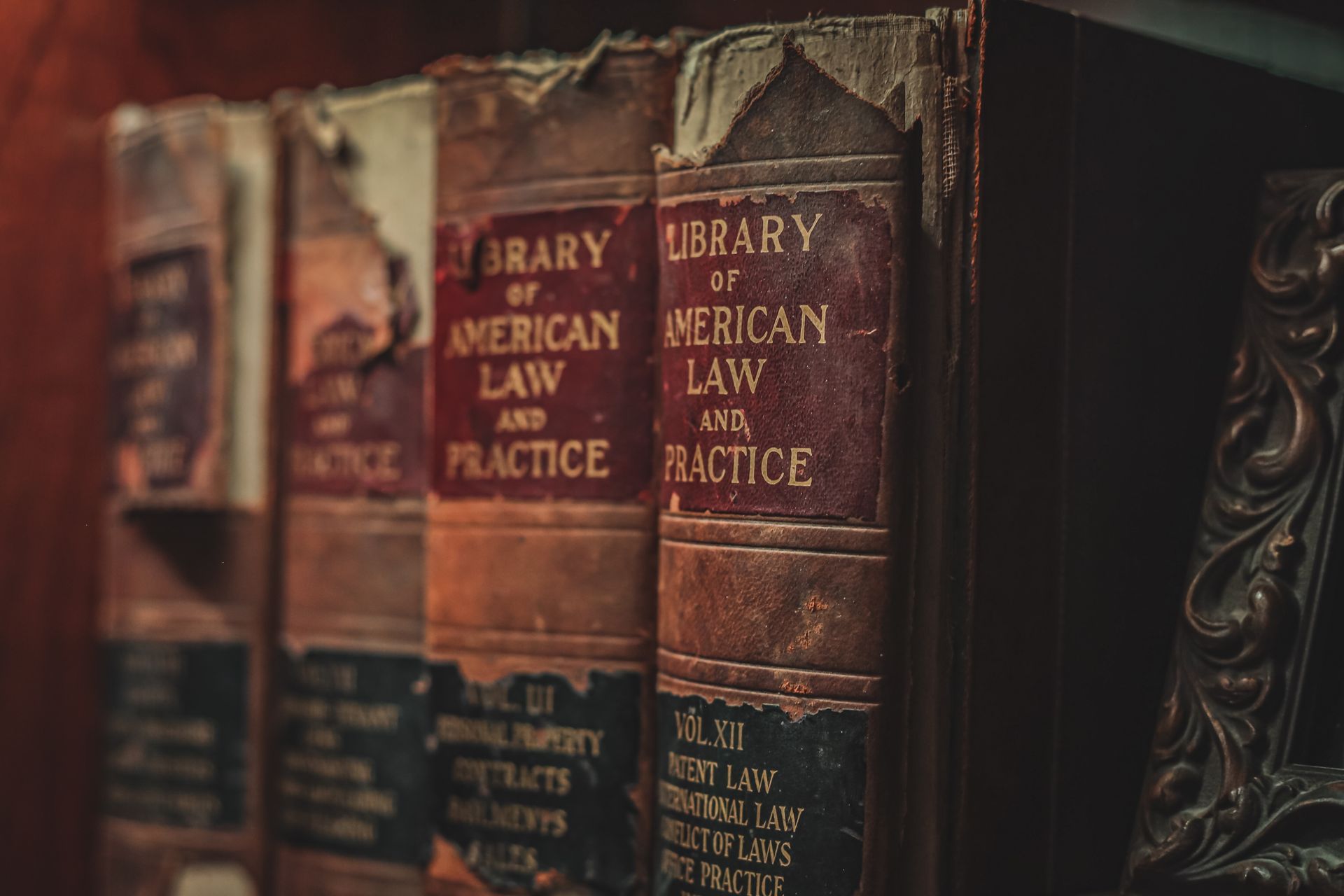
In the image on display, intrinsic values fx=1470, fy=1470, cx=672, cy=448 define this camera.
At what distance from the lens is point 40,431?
4.01 ft

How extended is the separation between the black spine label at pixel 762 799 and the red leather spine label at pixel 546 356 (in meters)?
0.15

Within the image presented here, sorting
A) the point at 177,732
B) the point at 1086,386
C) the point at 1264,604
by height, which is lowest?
the point at 177,732

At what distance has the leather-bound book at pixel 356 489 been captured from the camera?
99 centimetres

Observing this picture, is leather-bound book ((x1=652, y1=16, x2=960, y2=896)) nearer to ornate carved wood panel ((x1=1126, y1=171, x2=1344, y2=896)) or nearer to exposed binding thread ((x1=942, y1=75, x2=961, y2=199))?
exposed binding thread ((x1=942, y1=75, x2=961, y2=199))

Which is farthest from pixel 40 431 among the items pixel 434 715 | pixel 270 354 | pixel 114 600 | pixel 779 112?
pixel 779 112

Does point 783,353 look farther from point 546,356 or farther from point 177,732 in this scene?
point 177,732

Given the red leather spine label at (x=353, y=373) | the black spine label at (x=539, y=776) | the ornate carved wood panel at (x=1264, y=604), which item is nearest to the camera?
the ornate carved wood panel at (x=1264, y=604)

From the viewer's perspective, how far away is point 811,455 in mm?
743

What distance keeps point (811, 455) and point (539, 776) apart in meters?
0.27

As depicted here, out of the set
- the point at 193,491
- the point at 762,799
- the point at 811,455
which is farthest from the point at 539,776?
the point at 193,491

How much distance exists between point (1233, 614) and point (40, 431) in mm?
942

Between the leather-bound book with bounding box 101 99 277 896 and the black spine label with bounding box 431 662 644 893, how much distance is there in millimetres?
235

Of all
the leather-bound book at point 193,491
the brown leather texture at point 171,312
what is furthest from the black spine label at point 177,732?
the brown leather texture at point 171,312

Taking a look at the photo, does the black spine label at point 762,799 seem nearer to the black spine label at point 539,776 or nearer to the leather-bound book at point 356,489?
the black spine label at point 539,776
